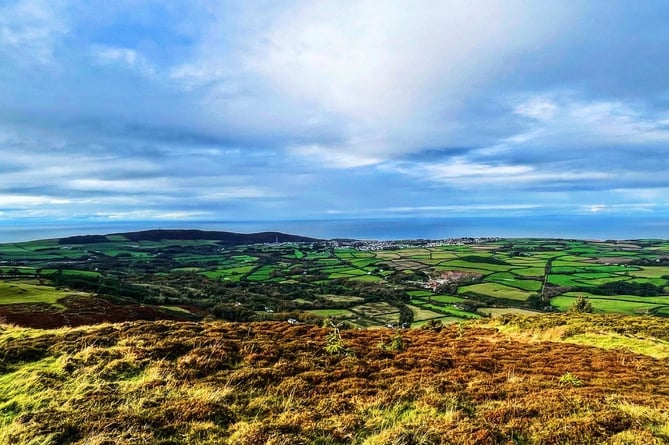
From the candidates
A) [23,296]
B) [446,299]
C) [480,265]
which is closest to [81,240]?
[23,296]

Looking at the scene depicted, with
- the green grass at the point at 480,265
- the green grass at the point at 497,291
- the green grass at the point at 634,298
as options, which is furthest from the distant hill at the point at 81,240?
the green grass at the point at 634,298

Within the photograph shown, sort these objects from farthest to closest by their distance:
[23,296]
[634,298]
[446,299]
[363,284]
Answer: [363,284] < [446,299] < [634,298] < [23,296]

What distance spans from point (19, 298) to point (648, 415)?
43.7 m

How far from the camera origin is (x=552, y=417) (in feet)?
25.6

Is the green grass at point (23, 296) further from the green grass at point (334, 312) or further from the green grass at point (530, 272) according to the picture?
the green grass at point (530, 272)

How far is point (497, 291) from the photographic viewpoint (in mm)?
70938

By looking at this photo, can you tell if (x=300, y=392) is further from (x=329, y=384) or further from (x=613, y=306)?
(x=613, y=306)

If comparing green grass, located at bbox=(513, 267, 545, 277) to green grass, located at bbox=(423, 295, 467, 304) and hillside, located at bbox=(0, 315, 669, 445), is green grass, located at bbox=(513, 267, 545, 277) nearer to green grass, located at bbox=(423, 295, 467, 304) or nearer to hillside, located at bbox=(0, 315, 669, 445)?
green grass, located at bbox=(423, 295, 467, 304)

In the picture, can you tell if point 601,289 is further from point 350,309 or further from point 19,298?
point 19,298

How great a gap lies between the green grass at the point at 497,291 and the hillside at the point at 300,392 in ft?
182

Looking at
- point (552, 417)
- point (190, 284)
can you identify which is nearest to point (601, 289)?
point (552, 417)

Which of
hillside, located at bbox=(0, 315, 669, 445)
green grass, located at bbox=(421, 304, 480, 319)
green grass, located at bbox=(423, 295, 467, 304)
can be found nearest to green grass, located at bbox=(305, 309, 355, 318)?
green grass, located at bbox=(421, 304, 480, 319)

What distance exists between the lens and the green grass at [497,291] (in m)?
66.6

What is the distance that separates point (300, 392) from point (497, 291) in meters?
70.5
